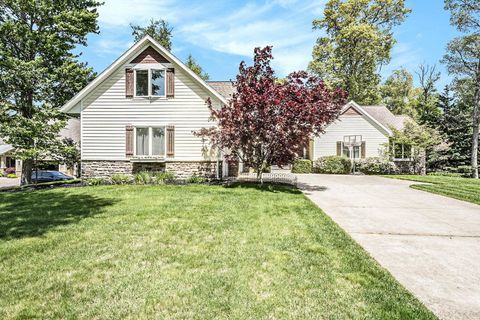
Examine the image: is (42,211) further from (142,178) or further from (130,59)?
(130,59)

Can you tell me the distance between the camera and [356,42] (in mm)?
32531

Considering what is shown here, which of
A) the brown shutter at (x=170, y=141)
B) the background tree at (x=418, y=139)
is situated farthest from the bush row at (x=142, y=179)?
the background tree at (x=418, y=139)

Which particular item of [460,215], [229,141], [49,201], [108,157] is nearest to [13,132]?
[108,157]

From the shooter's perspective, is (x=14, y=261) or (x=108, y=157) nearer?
(x=14, y=261)

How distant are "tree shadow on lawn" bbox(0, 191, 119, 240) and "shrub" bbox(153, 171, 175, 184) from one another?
3.72m

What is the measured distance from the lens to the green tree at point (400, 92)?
44.1m

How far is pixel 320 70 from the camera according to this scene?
34.3 m

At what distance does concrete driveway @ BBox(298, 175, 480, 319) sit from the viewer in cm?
343

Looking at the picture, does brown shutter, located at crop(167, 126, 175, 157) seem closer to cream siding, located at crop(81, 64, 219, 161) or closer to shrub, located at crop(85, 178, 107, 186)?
cream siding, located at crop(81, 64, 219, 161)

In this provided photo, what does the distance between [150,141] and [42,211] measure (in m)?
7.76

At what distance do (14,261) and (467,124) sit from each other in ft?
105

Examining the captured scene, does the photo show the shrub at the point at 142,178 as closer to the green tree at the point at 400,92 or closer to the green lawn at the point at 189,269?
the green lawn at the point at 189,269

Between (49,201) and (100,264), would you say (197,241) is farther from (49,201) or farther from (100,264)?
(49,201)

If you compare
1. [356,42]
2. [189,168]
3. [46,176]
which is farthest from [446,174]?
[46,176]
